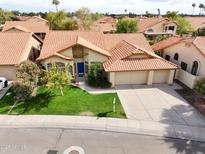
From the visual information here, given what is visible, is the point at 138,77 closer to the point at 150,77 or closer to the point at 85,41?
the point at 150,77

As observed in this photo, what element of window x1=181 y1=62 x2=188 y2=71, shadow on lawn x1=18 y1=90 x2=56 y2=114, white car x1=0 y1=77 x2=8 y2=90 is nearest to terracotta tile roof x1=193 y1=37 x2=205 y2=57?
window x1=181 y1=62 x2=188 y2=71

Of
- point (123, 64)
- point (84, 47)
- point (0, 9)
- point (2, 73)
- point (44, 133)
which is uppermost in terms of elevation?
point (0, 9)

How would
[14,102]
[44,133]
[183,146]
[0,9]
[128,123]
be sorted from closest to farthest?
[183,146] < [44,133] < [128,123] < [14,102] < [0,9]

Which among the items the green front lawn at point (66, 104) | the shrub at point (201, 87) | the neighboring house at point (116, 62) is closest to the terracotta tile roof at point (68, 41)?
the neighboring house at point (116, 62)

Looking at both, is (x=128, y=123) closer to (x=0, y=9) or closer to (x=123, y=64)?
(x=123, y=64)

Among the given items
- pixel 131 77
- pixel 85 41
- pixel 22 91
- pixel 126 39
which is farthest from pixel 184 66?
pixel 22 91

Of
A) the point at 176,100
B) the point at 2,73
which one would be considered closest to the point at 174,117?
the point at 176,100
